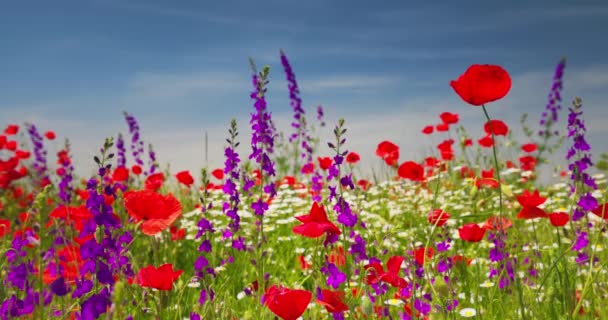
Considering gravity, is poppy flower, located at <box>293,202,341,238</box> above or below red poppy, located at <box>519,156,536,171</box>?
below

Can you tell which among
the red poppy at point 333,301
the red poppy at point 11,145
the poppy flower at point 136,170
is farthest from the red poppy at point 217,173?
the red poppy at point 11,145

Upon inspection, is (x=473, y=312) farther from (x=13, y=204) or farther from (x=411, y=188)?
(x=13, y=204)

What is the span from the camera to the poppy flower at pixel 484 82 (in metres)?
1.67

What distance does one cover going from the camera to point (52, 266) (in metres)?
3.23

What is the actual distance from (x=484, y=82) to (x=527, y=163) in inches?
266

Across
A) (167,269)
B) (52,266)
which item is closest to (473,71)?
(167,269)

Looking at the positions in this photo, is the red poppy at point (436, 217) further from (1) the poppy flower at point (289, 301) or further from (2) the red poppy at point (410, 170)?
(2) the red poppy at point (410, 170)

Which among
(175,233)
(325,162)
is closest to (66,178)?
(175,233)

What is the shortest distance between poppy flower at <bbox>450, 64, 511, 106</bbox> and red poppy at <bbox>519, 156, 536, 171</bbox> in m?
6.53

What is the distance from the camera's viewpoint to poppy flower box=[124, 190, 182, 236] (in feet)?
6.81

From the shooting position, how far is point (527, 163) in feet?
25.8

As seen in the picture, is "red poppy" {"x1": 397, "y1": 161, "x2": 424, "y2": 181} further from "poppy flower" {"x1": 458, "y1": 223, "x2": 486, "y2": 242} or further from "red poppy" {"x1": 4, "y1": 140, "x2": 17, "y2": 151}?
"red poppy" {"x1": 4, "y1": 140, "x2": 17, "y2": 151}

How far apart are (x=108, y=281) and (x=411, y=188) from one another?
6.11m

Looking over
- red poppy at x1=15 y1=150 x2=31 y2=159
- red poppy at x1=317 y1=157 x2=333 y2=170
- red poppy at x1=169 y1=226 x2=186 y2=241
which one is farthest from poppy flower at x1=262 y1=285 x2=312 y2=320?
red poppy at x1=15 y1=150 x2=31 y2=159
